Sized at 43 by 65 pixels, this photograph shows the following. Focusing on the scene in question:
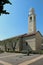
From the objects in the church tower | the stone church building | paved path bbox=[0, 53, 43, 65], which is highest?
the church tower

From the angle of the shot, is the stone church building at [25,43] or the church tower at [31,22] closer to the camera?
the stone church building at [25,43]

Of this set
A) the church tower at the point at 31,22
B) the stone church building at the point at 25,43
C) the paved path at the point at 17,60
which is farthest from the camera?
the church tower at the point at 31,22

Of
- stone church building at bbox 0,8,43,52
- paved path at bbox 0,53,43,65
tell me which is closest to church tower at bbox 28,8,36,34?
stone church building at bbox 0,8,43,52

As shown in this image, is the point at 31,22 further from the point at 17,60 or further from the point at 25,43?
the point at 17,60

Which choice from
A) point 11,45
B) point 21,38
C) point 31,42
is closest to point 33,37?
point 31,42

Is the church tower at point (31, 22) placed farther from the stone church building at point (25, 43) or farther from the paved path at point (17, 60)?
the paved path at point (17, 60)

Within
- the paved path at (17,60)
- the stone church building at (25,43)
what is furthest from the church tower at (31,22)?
the paved path at (17,60)

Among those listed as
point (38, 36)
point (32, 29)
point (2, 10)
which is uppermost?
point (32, 29)

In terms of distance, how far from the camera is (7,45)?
5050cm

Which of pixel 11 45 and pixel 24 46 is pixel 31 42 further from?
pixel 11 45

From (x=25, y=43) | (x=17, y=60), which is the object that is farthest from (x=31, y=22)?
(x=17, y=60)

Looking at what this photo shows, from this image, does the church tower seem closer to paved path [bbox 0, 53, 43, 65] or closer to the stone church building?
the stone church building

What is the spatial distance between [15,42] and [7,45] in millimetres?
4885

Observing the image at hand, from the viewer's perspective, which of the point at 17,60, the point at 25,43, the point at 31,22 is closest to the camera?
the point at 17,60
